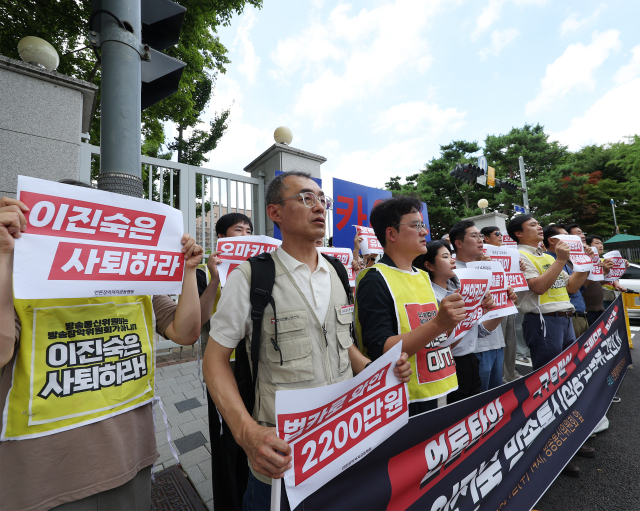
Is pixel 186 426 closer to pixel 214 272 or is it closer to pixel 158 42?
pixel 214 272

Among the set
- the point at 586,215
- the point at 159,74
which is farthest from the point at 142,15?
the point at 586,215

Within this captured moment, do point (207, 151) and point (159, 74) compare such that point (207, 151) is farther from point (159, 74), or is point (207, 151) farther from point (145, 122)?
point (159, 74)

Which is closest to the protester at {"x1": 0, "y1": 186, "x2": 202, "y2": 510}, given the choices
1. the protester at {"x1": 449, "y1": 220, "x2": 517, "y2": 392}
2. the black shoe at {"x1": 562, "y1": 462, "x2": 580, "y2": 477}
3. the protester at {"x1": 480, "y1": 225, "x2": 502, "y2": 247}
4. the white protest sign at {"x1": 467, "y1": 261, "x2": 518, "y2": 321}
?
the white protest sign at {"x1": 467, "y1": 261, "x2": 518, "y2": 321}

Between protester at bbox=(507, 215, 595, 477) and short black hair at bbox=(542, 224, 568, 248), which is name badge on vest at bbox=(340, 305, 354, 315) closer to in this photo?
protester at bbox=(507, 215, 595, 477)

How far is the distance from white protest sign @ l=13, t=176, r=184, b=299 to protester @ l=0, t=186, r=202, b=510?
0.06 m

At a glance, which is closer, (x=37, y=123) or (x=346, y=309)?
(x=346, y=309)

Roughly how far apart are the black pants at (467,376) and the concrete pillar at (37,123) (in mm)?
4977

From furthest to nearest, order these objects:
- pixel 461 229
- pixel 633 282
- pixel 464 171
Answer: pixel 464 171 → pixel 633 282 → pixel 461 229

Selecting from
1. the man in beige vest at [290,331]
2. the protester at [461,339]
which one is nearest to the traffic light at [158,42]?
the man in beige vest at [290,331]

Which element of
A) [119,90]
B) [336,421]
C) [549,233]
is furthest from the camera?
[549,233]

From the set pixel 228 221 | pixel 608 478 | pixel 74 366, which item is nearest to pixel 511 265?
pixel 608 478

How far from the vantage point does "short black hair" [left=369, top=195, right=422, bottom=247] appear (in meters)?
2.10

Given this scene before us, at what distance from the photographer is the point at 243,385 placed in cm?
141

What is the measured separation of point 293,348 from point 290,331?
2.8 inches
